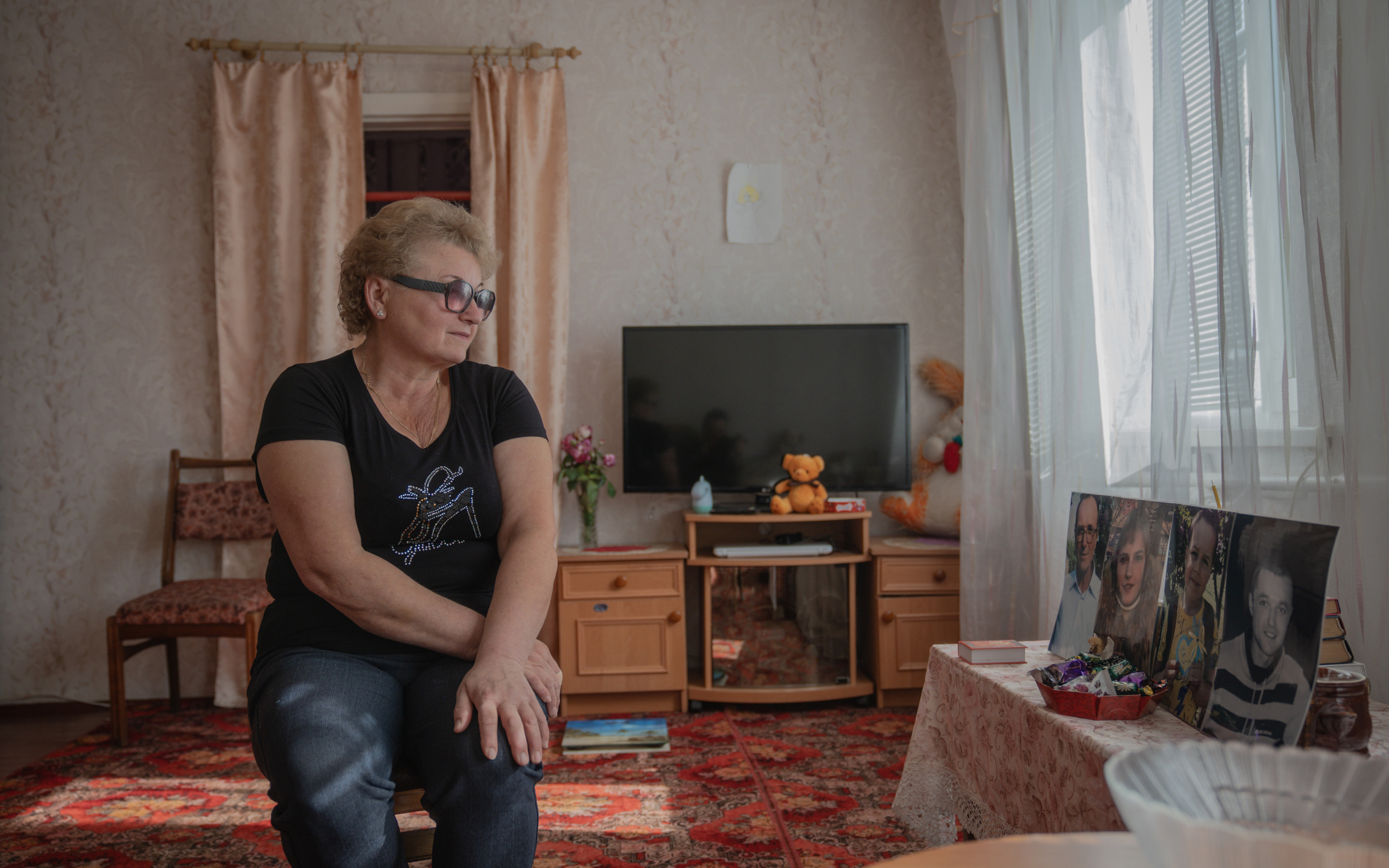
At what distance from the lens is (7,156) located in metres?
3.10

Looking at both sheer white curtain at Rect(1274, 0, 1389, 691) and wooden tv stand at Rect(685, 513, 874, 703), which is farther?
wooden tv stand at Rect(685, 513, 874, 703)

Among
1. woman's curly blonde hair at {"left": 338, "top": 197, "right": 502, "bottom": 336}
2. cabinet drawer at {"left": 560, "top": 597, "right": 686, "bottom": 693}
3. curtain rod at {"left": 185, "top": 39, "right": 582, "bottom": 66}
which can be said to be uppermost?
curtain rod at {"left": 185, "top": 39, "right": 582, "bottom": 66}

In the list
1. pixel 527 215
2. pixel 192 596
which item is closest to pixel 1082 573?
pixel 527 215

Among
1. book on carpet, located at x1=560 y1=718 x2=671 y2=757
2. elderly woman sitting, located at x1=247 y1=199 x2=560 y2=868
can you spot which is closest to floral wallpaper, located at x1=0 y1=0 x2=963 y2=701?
book on carpet, located at x1=560 y1=718 x2=671 y2=757

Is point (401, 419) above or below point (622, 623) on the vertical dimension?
above

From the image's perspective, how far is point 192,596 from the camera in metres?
2.63

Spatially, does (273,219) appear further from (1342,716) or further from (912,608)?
(1342,716)

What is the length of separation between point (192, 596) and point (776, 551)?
6.18 ft

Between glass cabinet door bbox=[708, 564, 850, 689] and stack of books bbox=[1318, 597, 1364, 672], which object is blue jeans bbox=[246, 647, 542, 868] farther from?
glass cabinet door bbox=[708, 564, 850, 689]

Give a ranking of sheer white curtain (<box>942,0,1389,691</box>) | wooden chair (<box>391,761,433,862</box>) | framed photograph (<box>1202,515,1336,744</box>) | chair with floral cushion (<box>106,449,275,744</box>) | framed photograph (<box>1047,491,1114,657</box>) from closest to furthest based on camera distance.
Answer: framed photograph (<box>1202,515,1336,744</box>), wooden chair (<box>391,761,433,862</box>), sheer white curtain (<box>942,0,1389,691</box>), framed photograph (<box>1047,491,1114,657</box>), chair with floral cushion (<box>106,449,275,744</box>)

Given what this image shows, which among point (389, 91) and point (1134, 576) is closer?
point (1134, 576)

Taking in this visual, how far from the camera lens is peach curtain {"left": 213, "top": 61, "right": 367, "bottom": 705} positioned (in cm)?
306

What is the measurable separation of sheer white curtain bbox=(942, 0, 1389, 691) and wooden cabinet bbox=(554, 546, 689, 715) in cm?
95

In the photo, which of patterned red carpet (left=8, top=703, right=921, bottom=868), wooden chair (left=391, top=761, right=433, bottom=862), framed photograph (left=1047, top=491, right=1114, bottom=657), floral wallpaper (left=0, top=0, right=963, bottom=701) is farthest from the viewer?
floral wallpaper (left=0, top=0, right=963, bottom=701)
